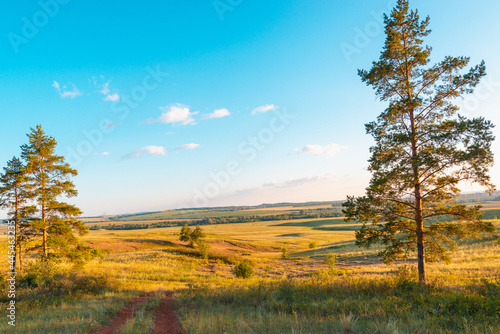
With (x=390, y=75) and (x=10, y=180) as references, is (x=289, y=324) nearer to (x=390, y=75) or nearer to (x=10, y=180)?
(x=390, y=75)

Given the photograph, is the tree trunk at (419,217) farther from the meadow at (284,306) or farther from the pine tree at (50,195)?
the pine tree at (50,195)

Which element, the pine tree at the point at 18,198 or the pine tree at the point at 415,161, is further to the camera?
the pine tree at the point at 18,198

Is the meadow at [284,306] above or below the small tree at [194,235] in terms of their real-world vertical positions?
above

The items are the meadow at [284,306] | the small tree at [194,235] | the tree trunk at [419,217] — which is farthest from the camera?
the small tree at [194,235]

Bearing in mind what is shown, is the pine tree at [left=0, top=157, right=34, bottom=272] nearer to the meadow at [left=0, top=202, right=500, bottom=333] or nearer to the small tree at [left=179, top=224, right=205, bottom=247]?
the meadow at [left=0, top=202, right=500, bottom=333]

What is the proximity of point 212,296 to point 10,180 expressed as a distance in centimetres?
1972

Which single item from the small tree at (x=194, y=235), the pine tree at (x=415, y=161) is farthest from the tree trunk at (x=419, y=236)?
the small tree at (x=194, y=235)

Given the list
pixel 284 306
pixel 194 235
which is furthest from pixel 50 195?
pixel 194 235

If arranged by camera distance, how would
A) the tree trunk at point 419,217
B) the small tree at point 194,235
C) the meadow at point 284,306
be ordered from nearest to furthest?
the meadow at point 284,306, the tree trunk at point 419,217, the small tree at point 194,235

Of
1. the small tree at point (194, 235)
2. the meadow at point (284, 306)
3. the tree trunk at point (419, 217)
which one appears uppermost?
the tree trunk at point (419, 217)

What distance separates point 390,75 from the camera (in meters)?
13.3

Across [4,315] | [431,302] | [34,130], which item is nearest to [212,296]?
[4,315]

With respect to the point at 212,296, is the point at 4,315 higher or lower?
higher

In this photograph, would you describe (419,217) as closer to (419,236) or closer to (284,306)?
(419,236)
